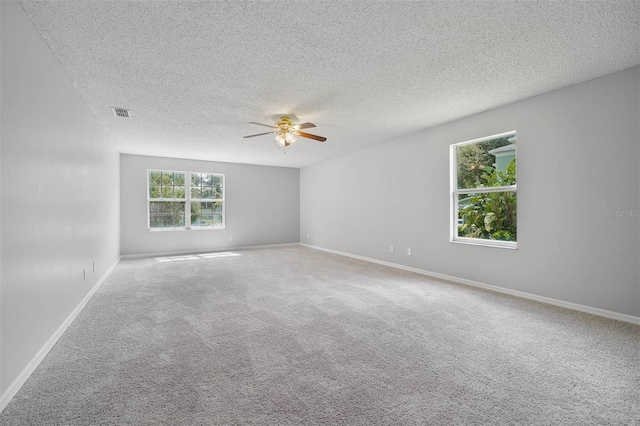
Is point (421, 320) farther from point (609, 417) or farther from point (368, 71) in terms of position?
point (368, 71)

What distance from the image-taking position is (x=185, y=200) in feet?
24.3

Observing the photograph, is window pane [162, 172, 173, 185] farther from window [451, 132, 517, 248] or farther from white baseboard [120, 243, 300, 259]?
window [451, 132, 517, 248]

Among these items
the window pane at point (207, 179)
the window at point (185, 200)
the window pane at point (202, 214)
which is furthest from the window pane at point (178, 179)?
the window pane at point (202, 214)

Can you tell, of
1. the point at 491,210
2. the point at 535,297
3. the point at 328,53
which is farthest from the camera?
the point at 491,210

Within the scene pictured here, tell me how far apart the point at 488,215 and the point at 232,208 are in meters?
6.24

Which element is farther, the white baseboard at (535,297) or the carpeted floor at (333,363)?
the white baseboard at (535,297)

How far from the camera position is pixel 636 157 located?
2742 mm

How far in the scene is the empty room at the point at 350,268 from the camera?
5.58ft

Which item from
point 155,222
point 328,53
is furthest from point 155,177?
point 328,53

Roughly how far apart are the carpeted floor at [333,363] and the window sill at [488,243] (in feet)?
2.15

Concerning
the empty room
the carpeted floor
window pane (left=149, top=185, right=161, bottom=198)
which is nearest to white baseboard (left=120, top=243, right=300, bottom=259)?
window pane (left=149, top=185, right=161, bottom=198)

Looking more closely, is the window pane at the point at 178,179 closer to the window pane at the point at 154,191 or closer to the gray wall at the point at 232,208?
the gray wall at the point at 232,208

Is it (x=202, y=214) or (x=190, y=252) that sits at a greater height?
(x=202, y=214)

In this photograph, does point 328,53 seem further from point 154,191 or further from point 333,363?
point 154,191
